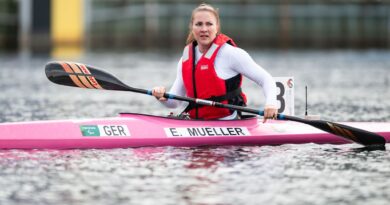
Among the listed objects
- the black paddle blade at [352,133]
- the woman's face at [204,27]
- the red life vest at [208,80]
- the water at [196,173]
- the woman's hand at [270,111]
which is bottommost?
the water at [196,173]

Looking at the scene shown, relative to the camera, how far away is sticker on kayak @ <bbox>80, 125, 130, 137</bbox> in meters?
9.19

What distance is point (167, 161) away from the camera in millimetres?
8469

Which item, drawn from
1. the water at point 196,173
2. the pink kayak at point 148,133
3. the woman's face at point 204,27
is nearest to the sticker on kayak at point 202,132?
the pink kayak at point 148,133

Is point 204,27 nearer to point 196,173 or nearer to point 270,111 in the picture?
point 270,111

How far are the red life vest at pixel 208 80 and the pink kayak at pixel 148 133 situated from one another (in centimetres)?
24

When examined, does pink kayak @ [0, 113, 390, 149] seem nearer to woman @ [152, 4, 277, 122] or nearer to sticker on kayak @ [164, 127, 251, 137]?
sticker on kayak @ [164, 127, 251, 137]

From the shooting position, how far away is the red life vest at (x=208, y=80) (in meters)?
9.48

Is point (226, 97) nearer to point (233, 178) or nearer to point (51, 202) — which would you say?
point (233, 178)

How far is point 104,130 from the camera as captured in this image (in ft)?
30.3

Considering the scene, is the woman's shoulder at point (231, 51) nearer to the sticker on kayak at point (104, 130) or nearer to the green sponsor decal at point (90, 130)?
the sticker on kayak at point (104, 130)

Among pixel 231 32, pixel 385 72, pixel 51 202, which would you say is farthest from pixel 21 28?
pixel 51 202

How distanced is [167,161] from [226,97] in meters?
1.30

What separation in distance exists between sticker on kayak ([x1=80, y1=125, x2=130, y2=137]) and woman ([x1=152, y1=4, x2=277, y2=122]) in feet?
1.39

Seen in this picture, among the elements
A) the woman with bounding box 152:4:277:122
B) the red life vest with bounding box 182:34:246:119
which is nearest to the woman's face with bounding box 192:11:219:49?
the woman with bounding box 152:4:277:122
